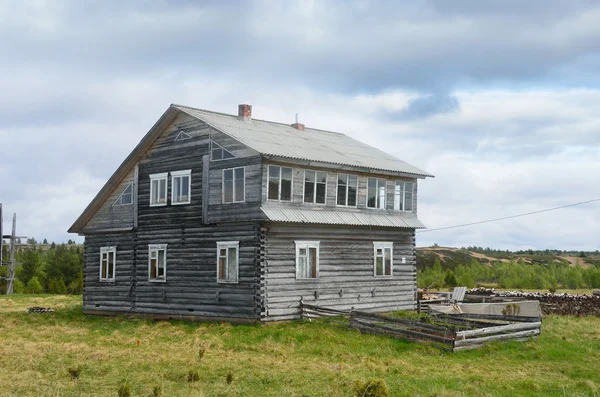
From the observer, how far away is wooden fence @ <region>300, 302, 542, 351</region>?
2359 centimetres

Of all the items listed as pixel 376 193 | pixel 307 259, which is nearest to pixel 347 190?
pixel 376 193

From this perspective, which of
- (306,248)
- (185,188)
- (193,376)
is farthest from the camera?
(185,188)

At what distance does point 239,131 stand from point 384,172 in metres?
7.69

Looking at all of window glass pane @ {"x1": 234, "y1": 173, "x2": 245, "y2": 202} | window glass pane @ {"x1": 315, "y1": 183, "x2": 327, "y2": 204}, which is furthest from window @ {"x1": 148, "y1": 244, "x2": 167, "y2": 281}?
window glass pane @ {"x1": 315, "y1": 183, "x2": 327, "y2": 204}

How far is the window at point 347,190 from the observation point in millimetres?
33938

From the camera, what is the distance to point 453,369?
19750 millimetres

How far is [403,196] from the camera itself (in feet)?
123

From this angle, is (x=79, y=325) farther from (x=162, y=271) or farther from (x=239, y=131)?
(x=239, y=131)

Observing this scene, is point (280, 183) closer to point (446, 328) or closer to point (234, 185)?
point (234, 185)

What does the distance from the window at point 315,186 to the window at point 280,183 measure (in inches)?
41.2

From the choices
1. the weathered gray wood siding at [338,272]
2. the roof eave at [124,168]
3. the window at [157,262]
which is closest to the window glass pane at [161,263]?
the window at [157,262]

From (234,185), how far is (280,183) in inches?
82.5

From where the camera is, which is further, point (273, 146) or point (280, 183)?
point (273, 146)

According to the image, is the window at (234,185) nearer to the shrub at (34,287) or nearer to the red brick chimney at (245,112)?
the red brick chimney at (245,112)
